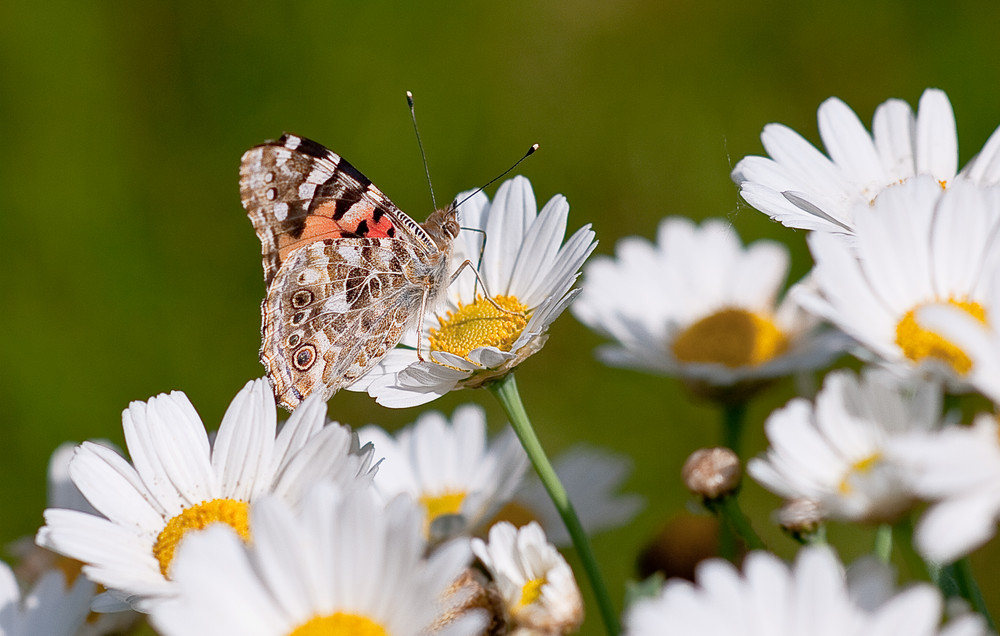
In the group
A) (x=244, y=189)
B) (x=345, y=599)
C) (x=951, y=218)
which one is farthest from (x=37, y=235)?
(x=951, y=218)

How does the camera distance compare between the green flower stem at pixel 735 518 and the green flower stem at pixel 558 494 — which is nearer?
the green flower stem at pixel 558 494

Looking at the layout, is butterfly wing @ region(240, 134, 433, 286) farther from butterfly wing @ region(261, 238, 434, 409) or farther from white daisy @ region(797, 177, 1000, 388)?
white daisy @ region(797, 177, 1000, 388)

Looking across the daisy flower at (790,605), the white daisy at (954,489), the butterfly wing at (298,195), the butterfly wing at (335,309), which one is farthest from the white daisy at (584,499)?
the white daisy at (954,489)

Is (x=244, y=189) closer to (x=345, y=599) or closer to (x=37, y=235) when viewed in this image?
(x=345, y=599)

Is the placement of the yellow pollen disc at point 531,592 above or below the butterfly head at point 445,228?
below

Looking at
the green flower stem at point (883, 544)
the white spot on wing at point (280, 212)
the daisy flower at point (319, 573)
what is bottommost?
the green flower stem at point (883, 544)

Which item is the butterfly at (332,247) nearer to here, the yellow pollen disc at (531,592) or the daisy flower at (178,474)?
the daisy flower at (178,474)

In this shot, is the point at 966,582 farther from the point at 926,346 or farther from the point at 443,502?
the point at 443,502

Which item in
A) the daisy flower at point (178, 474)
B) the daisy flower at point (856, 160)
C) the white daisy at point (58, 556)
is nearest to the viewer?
the daisy flower at point (178, 474)
